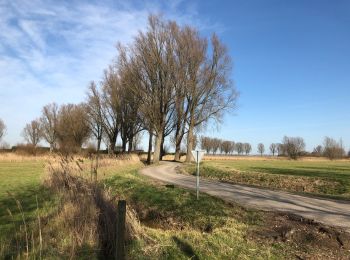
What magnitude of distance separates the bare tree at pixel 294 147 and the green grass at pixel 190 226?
100506 millimetres

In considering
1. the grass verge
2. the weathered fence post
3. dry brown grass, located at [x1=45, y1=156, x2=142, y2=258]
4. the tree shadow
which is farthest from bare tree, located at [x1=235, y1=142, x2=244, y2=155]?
the weathered fence post

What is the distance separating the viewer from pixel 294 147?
400 feet

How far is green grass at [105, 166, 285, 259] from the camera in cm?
889

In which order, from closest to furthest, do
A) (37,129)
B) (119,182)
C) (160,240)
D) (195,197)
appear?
(160,240) < (195,197) < (119,182) < (37,129)

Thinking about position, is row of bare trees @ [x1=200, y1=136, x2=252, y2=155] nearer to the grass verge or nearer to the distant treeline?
the distant treeline

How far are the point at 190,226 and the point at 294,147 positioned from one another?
377ft

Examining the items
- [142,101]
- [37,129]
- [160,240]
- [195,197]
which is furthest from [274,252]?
[37,129]

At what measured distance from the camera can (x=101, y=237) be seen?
30.3ft

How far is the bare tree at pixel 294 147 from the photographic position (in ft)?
384

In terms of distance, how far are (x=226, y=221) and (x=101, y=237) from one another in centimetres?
435

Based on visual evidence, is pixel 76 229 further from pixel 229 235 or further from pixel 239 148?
pixel 239 148

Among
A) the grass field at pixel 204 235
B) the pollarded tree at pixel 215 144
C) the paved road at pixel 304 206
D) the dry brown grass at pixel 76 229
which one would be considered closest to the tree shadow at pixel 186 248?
the grass field at pixel 204 235

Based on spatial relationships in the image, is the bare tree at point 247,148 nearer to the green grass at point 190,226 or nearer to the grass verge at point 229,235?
the green grass at point 190,226

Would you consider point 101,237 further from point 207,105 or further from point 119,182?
point 207,105
